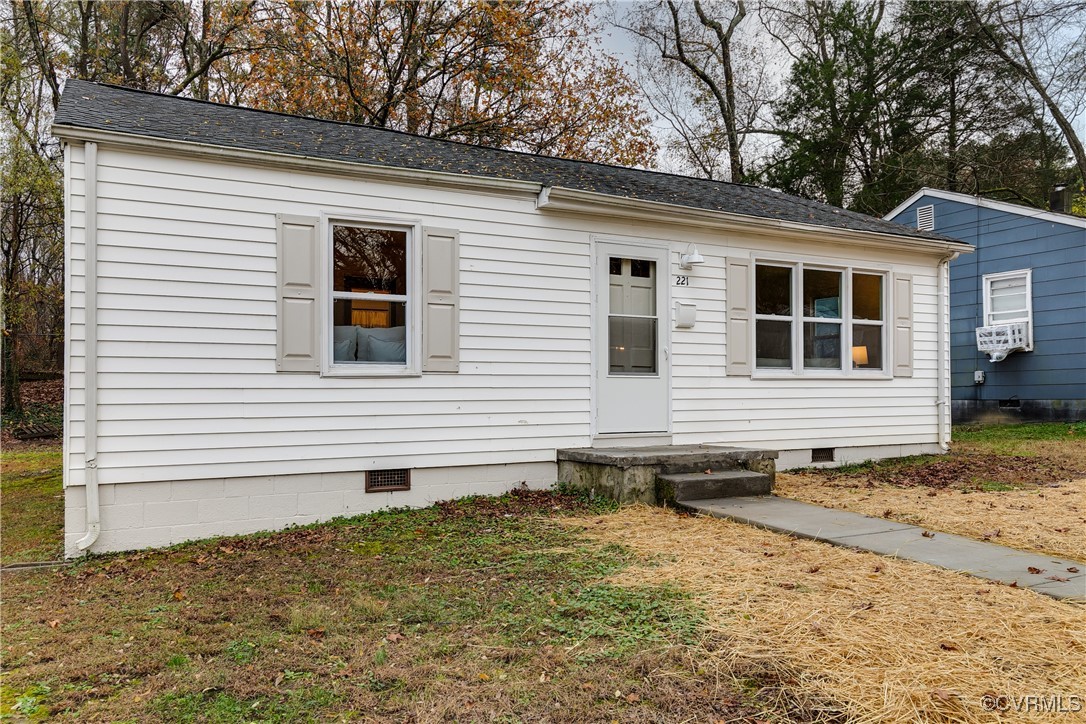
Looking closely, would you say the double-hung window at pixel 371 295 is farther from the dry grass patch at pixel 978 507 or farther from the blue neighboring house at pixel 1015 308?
the blue neighboring house at pixel 1015 308

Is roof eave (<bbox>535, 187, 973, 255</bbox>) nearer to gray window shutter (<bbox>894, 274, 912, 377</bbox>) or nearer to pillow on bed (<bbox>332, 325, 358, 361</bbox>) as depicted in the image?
gray window shutter (<bbox>894, 274, 912, 377</bbox>)

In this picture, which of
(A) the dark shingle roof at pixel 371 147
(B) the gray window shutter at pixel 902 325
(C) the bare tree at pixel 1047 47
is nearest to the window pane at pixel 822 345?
(B) the gray window shutter at pixel 902 325

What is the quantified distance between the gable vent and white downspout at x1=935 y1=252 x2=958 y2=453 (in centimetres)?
517

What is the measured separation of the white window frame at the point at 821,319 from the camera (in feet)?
25.0

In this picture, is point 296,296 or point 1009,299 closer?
point 296,296

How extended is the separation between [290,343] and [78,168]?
1863 mm

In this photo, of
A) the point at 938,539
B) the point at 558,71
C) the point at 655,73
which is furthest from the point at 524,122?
the point at 938,539

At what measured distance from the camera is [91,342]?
474 centimetres

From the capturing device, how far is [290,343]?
5387mm

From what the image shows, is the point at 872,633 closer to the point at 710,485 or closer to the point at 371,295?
the point at 710,485

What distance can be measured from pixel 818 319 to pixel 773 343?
69cm

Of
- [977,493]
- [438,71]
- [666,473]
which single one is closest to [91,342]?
[666,473]

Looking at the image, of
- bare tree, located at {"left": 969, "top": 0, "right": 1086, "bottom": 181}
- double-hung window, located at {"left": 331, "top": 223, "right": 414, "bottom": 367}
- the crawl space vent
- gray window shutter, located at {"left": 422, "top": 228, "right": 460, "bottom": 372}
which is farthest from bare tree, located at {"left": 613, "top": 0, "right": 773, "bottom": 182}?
the crawl space vent

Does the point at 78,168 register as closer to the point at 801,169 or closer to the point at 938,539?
the point at 938,539
